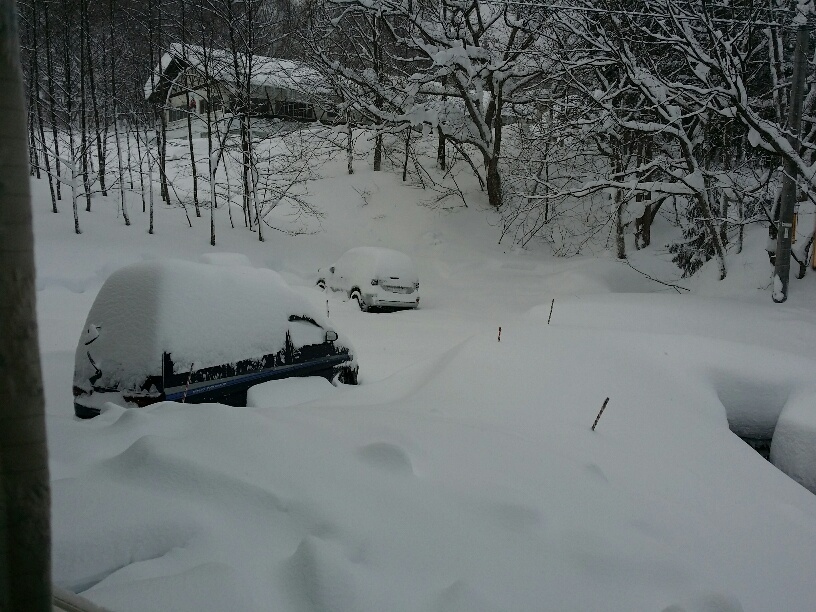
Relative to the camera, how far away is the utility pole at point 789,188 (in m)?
9.62

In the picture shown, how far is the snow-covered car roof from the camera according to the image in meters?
4.38

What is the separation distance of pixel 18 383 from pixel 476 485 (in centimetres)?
258

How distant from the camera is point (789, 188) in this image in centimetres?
1007

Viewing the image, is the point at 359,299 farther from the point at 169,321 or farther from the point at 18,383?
the point at 18,383

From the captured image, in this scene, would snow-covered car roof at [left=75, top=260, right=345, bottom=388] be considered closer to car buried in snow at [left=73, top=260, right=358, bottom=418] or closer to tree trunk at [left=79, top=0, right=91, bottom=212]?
car buried in snow at [left=73, top=260, right=358, bottom=418]

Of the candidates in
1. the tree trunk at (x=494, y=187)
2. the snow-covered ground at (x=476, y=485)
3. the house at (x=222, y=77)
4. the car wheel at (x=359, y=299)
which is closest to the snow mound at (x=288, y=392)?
the snow-covered ground at (x=476, y=485)

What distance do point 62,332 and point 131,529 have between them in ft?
28.4

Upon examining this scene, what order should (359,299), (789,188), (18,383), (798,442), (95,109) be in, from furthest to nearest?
(95,109) < (359,299) < (789,188) < (798,442) < (18,383)

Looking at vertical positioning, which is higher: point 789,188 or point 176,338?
point 789,188

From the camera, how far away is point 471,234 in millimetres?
22625

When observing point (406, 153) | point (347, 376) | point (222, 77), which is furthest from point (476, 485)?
point (406, 153)

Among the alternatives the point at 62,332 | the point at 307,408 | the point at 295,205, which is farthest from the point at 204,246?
the point at 307,408

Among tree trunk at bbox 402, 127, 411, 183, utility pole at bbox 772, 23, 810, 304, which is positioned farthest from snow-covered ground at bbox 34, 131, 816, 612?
tree trunk at bbox 402, 127, 411, 183

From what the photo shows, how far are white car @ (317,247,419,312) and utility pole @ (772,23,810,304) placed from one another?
810 centimetres
